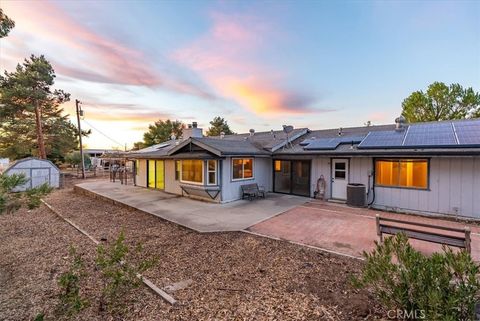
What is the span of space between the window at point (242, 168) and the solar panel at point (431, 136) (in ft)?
21.7

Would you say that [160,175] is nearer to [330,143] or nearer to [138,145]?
[330,143]

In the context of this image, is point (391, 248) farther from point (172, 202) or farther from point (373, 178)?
point (172, 202)

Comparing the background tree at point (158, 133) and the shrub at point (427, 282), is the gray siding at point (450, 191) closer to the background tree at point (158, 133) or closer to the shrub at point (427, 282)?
the shrub at point (427, 282)

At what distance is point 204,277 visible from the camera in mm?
4363

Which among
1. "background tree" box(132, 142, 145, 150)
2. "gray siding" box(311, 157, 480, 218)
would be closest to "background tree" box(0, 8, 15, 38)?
"gray siding" box(311, 157, 480, 218)

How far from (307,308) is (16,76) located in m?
29.0

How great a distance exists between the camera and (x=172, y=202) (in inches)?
424

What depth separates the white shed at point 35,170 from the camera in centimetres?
1609

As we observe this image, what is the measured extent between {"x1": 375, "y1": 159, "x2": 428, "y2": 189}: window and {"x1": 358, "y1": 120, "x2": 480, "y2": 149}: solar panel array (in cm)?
72

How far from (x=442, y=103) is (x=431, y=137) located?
1114 inches

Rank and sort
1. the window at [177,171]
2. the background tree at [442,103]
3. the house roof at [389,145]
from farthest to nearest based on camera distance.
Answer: the background tree at [442,103] → the window at [177,171] → the house roof at [389,145]

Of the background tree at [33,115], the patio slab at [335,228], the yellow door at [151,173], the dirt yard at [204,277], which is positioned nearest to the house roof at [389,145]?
the patio slab at [335,228]

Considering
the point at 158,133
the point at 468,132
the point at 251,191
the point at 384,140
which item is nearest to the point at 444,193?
the point at 468,132

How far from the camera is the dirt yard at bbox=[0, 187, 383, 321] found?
10.9 ft
